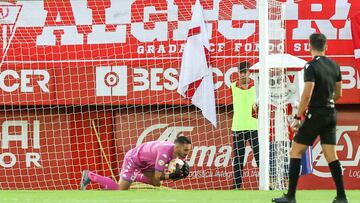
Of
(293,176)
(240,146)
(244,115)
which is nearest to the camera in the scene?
(293,176)

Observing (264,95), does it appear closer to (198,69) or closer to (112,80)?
(198,69)

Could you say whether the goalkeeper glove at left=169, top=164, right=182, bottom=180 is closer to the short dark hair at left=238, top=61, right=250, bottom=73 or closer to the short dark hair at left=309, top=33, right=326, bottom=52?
the short dark hair at left=238, top=61, right=250, bottom=73

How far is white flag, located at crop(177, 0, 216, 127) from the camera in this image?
16.0m

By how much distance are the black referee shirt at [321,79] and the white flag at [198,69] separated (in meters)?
6.28

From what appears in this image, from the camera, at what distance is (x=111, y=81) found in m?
16.3

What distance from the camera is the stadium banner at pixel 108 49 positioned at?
16.1 metres

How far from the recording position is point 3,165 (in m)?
16.7

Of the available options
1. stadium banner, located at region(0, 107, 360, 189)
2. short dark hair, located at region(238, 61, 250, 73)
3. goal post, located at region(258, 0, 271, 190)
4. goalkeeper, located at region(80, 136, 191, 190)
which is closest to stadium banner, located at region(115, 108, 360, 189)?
stadium banner, located at region(0, 107, 360, 189)

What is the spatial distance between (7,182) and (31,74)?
1842 millimetres

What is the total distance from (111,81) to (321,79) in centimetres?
697

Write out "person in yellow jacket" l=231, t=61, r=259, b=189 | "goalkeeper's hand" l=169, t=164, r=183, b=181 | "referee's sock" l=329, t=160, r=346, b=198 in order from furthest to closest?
"person in yellow jacket" l=231, t=61, r=259, b=189
"goalkeeper's hand" l=169, t=164, r=183, b=181
"referee's sock" l=329, t=160, r=346, b=198

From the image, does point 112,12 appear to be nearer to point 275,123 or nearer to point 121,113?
point 121,113

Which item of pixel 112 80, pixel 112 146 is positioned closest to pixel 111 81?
pixel 112 80

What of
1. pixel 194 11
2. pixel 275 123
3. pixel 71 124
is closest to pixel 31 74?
pixel 71 124
